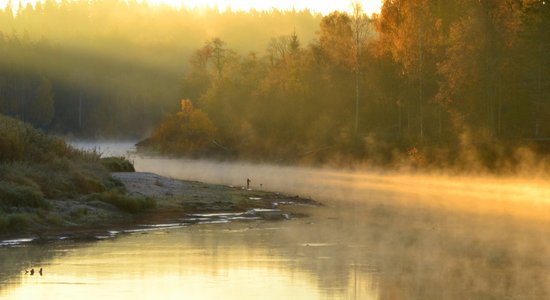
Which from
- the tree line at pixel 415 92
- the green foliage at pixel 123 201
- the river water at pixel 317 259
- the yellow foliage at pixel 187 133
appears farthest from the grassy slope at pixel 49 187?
the yellow foliage at pixel 187 133

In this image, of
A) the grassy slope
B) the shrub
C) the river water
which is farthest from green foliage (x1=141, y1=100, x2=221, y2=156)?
the shrub

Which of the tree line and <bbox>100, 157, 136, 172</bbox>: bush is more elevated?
the tree line

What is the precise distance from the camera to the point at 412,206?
4478 cm

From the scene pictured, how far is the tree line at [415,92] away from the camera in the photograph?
227ft

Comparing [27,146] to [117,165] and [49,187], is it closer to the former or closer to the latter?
[49,187]

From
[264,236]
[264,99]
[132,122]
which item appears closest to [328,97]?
[264,99]

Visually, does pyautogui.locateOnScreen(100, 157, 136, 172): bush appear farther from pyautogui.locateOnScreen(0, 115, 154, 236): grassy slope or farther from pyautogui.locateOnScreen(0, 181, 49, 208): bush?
pyautogui.locateOnScreen(0, 181, 49, 208): bush

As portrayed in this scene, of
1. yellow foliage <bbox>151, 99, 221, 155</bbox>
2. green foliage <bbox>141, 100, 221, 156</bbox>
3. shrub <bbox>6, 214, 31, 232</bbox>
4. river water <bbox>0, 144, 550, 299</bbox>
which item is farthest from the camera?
yellow foliage <bbox>151, 99, 221, 155</bbox>

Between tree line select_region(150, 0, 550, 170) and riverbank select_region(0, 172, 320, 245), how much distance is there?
23463 millimetres

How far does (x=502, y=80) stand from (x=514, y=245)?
44.3m

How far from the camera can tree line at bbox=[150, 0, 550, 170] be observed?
2729 inches

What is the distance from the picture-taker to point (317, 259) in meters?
25.6

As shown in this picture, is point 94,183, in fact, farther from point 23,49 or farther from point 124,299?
point 23,49

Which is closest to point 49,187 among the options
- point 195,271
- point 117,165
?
point 195,271
